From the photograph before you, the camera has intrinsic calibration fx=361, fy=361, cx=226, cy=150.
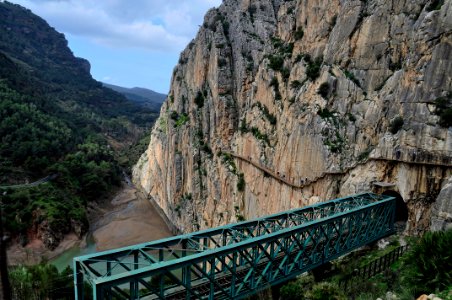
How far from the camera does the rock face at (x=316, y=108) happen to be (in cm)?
2306

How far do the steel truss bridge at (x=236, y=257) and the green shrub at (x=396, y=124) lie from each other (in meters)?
4.53

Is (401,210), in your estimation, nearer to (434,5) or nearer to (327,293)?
(434,5)

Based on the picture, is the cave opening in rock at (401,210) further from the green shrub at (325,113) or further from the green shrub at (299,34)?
the green shrub at (299,34)

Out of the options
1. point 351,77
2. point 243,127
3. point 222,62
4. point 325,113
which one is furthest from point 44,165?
point 351,77

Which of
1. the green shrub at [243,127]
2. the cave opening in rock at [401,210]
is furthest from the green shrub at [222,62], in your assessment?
the cave opening in rock at [401,210]

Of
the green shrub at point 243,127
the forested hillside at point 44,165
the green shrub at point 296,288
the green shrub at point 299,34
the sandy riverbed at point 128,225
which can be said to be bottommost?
the sandy riverbed at point 128,225

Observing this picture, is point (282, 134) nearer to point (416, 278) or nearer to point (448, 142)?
point (448, 142)

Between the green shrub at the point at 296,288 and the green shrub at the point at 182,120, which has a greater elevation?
the green shrub at the point at 182,120

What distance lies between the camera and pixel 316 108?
3025 centimetres

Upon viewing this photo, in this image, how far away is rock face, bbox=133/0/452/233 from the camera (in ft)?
75.7

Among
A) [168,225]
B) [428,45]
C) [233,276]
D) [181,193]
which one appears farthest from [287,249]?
[168,225]

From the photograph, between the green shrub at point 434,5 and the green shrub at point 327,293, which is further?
the green shrub at point 434,5

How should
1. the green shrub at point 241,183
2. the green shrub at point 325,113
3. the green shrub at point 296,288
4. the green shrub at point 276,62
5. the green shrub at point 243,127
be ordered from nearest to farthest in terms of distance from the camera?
the green shrub at point 296,288 → the green shrub at point 325,113 → the green shrub at point 276,62 → the green shrub at point 241,183 → the green shrub at point 243,127

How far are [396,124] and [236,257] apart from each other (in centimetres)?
1563
